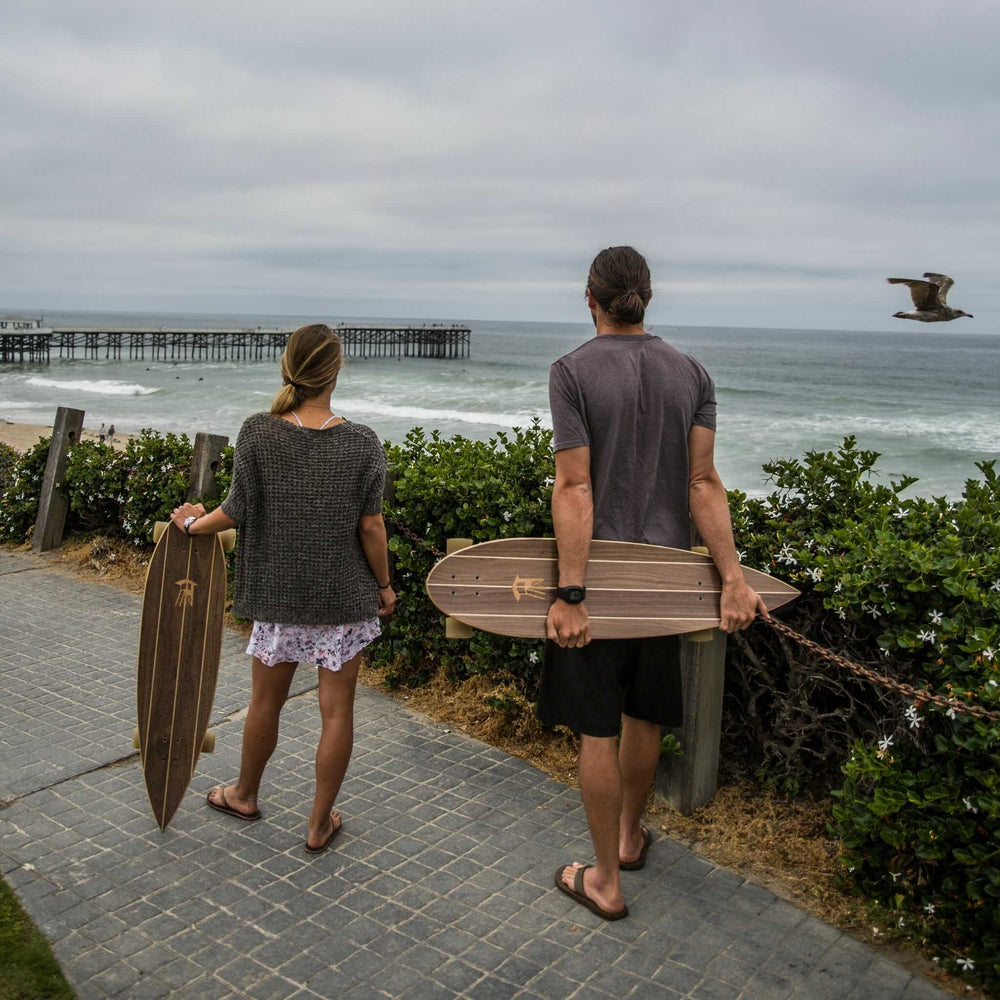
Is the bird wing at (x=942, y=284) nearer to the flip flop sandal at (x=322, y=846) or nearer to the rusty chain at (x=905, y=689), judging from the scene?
the rusty chain at (x=905, y=689)

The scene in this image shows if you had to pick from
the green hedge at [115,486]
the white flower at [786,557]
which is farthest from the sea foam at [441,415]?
the white flower at [786,557]

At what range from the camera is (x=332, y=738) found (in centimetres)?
324

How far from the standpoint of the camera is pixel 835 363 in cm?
8400

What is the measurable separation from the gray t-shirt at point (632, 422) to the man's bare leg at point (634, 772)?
656mm

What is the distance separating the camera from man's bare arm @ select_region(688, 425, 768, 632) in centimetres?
292

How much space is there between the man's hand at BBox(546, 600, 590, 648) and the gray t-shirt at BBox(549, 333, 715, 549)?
0.25m

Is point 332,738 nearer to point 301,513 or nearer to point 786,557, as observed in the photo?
point 301,513

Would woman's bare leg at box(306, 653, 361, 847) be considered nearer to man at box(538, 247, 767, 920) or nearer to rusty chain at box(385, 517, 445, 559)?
man at box(538, 247, 767, 920)

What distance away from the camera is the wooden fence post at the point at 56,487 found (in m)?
7.59

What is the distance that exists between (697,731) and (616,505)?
1.15m

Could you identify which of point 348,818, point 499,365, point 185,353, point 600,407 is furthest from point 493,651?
point 185,353

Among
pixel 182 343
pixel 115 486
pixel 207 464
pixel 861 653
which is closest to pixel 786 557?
pixel 861 653

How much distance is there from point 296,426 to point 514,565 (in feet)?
2.82

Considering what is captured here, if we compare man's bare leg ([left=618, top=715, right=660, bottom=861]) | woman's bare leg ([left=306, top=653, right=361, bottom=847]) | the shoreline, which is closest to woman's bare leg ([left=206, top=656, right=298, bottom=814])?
woman's bare leg ([left=306, top=653, right=361, bottom=847])
